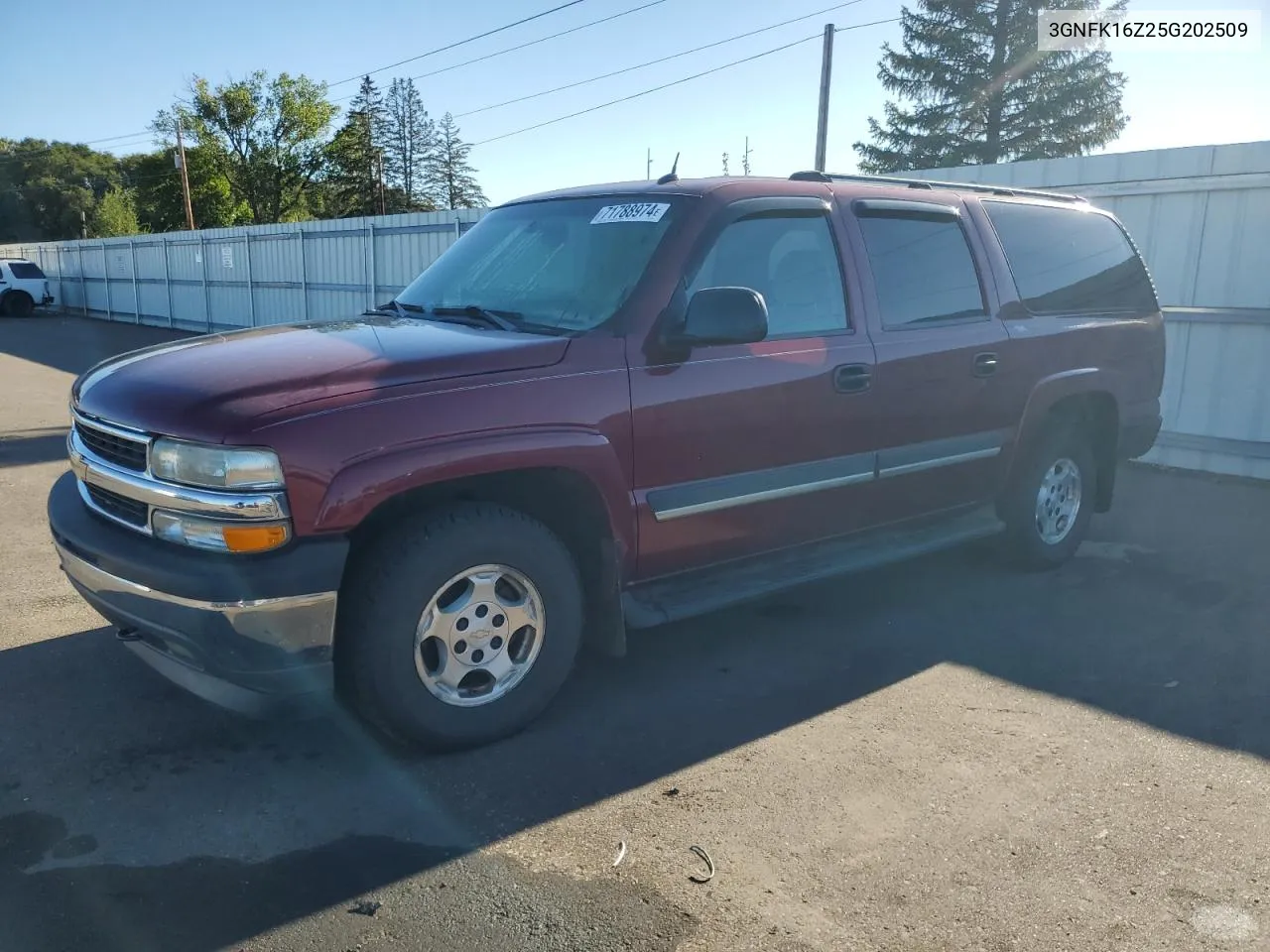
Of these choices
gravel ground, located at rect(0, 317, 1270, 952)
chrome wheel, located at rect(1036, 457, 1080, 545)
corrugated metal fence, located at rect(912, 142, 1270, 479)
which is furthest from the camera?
corrugated metal fence, located at rect(912, 142, 1270, 479)

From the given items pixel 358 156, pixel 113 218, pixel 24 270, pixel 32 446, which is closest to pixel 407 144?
pixel 358 156

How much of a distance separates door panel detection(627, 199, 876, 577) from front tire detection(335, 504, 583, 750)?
→ 1.50ft

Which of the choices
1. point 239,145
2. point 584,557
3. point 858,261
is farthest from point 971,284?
point 239,145

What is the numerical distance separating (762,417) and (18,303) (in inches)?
1262

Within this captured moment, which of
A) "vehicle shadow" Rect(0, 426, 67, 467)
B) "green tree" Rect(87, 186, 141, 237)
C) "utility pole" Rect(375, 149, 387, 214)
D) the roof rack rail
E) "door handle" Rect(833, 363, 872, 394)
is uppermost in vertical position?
"utility pole" Rect(375, 149, 387, 214)

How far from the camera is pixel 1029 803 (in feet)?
11.1

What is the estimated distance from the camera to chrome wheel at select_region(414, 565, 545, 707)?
3.47 meters

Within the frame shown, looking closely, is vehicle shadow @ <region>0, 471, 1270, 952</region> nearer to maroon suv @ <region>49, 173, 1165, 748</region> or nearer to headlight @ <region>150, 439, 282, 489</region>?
maroon suv @ <region>49, 173, 1165, 748</region>

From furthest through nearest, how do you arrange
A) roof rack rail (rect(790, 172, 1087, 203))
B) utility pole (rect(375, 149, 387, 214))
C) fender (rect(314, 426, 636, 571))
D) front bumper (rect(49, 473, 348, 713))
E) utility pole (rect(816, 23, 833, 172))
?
1. utility pole (rect(375, 149, 387, 214))
2. utility pole (rect(816, 23, 833, 172))
3. roof rack rail (rect(790, 172, 1087, 203))
4. fender (rect(314, 426, 636, 571))
5. front bumper (rect(49, 473, 348, 713))

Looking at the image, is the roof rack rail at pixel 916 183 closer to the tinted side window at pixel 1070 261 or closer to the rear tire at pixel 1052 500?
the tinted side window at pixel 1070 261

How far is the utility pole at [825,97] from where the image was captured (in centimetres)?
2352

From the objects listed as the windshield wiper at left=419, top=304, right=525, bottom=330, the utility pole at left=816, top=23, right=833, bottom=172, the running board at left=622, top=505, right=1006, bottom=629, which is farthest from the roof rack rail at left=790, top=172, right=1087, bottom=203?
the utility pole at left=816, top=23, right=833, bottom=172

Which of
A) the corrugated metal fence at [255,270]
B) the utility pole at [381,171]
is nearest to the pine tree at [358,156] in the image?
the utility pole at [381,171]

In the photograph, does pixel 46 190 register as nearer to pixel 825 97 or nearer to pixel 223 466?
pixel 825 97
